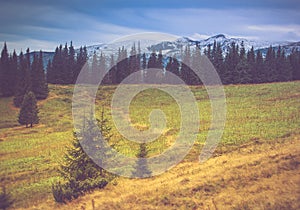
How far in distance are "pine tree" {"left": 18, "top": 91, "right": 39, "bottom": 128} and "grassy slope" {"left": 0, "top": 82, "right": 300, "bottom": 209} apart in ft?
5.22

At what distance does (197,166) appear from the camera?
21344 mm

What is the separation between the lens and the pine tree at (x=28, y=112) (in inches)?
1869

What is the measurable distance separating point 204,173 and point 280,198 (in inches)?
219

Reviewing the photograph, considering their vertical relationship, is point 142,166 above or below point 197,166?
below

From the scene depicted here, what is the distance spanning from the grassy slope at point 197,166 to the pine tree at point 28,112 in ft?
5.22

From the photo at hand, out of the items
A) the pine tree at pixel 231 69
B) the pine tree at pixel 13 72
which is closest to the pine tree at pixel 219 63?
the pine tree at pixel 231 69

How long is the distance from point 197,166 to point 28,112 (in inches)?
1389

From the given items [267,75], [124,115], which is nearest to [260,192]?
[124,115]

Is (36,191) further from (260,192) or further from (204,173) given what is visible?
(260,192)

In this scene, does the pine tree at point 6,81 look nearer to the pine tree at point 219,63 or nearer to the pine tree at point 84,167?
the pine tree at point 219,63

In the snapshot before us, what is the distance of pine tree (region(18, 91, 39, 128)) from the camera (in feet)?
156

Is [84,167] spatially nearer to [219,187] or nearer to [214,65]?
[219,187]

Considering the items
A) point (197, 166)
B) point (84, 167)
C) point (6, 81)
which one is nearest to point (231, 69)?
point (6, 81)

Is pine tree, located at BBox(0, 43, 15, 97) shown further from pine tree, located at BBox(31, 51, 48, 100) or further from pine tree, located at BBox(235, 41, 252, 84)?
pine tree, located at BBox(235, 41, 252, 84)
